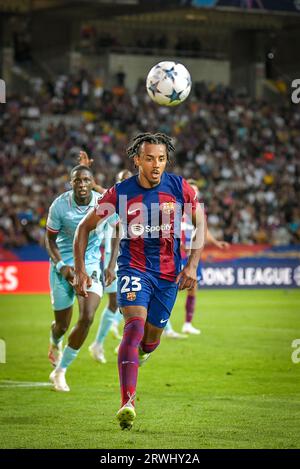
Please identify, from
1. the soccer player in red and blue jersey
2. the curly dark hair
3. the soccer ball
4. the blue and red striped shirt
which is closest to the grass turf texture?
the soccer player in red and blue jersey

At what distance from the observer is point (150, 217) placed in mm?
8984

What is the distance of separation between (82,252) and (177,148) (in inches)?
1097

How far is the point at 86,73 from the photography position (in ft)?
130

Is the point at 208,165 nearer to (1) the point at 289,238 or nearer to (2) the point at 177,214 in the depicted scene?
(1) the point at 289,238

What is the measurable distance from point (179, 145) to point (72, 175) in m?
25.7

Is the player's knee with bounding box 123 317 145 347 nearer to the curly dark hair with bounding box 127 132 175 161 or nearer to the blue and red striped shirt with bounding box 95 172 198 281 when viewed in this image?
the blue and red striped shirt with bounding box 95 172 198 281

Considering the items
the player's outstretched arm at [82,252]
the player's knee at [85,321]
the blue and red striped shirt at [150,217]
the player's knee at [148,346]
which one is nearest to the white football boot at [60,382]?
the player's knee at [85,321]

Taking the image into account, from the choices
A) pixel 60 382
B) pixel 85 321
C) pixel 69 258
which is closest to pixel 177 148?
pixel 69 258

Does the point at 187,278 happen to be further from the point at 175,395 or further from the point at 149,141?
the point at 175,395

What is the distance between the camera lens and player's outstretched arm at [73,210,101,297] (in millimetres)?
9031

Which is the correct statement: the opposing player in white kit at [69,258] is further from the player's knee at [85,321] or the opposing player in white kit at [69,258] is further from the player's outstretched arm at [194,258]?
the player's outstretched arm at [194,258]

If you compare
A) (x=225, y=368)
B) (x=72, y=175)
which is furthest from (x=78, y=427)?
(x=225, y=368)

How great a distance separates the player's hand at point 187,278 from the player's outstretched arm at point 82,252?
0.84 meters

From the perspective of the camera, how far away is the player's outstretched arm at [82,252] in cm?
903
